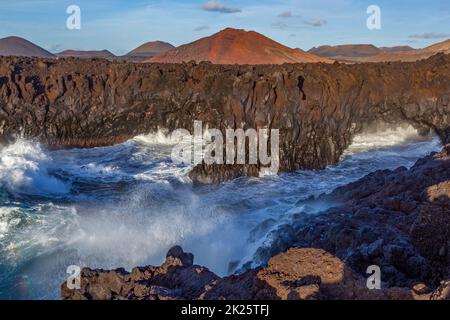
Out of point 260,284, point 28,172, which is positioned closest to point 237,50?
point 28,172

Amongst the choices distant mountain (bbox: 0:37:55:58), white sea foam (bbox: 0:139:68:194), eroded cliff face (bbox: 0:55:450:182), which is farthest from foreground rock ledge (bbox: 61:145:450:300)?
distant mountain (bbox: 0:37:55:58)

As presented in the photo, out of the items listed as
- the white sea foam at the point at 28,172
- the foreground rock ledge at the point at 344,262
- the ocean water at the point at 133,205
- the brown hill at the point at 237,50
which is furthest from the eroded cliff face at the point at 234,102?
the brown hill at the point at 237,50

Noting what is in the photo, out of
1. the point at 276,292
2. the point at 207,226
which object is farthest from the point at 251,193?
the point at 276,292

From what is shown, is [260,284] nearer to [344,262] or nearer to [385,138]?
[344,262]

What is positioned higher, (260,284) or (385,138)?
(385,138)

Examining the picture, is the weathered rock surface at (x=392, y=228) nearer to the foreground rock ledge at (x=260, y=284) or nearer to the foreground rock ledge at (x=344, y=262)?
the foreground rock ledge at (x=344, y=262)
